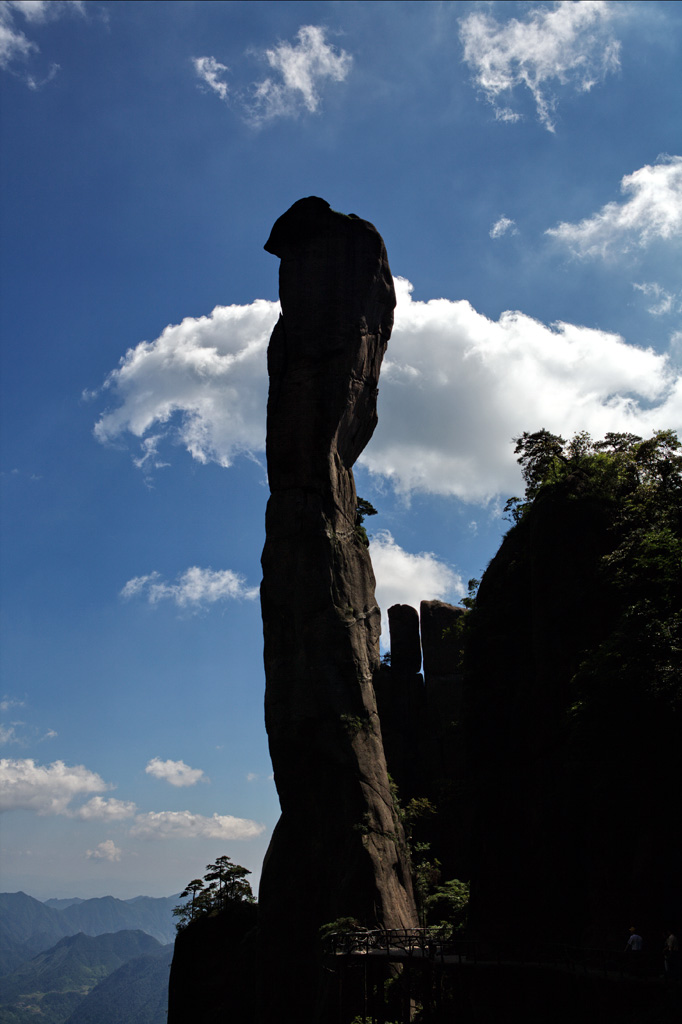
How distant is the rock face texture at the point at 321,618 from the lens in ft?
90.6

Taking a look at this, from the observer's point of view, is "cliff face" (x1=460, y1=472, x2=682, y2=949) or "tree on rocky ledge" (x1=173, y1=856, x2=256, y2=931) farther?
"tree on rocky ledge" (x1=173, y1=856, x2=256, y2=931)

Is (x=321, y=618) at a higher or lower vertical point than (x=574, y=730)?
higher

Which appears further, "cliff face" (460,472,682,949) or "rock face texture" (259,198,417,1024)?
"rock face texture" (259,198,417,1024)

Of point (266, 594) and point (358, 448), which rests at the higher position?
point (358, 448)

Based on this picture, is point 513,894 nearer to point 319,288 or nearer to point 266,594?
point 266,594

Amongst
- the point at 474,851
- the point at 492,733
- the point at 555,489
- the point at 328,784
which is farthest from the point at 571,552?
the point at 328,784

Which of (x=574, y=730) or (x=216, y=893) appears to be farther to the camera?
(x=216, y=893)

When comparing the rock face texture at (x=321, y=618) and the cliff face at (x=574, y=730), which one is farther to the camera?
the rock face texture at (x=321, y=618)

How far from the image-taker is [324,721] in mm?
29328

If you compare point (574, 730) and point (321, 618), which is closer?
point (574, 730)

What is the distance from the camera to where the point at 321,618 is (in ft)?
101

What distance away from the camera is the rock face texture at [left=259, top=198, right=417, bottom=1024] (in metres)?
27.6

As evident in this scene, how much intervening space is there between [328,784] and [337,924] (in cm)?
551

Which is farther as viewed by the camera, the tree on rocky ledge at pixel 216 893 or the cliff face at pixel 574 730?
the tree on rocky ledge at pixel 216 893
